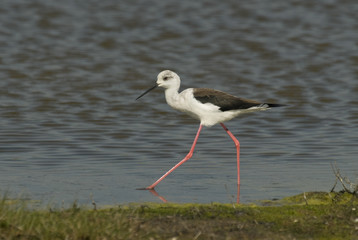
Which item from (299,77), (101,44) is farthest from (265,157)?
(101,44)

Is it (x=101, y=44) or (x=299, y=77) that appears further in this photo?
(x=101, y=44)

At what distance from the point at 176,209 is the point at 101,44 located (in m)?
10.8

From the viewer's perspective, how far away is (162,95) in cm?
1316

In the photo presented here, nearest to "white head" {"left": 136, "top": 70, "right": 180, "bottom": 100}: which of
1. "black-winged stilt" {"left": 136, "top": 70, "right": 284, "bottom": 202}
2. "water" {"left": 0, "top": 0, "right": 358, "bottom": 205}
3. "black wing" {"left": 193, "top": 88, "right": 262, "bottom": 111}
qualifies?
"black-winged stilt" {"left": 136, "top": 70, "right": 284, "bottom": 202}

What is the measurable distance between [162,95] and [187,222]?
7.62 metres

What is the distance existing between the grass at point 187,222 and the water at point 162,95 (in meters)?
0.89

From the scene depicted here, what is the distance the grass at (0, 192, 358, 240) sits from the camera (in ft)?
17.0

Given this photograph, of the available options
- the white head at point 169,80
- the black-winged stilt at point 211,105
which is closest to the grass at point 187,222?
the black-winged stilt at point 211,105

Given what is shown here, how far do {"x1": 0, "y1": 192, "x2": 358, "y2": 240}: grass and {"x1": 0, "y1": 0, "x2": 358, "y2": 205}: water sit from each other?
0.89 m

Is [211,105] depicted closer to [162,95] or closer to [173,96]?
[173,96]

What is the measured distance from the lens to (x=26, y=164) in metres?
8.55

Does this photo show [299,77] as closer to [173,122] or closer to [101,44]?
[173,122]

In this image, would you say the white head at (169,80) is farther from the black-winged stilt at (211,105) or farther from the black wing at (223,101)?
the black wing at (223,101)

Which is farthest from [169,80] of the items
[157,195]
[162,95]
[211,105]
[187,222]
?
[162,95]
